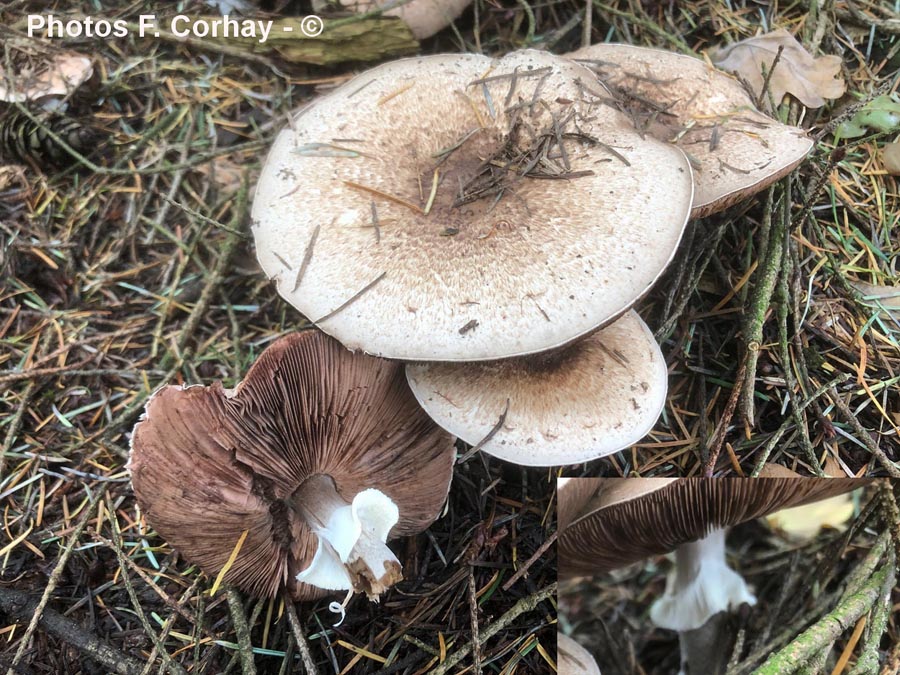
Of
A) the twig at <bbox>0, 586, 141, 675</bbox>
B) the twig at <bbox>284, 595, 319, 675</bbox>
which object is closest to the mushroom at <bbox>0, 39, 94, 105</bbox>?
the twig at <bbox>0, 586, 141, 675</bbox>

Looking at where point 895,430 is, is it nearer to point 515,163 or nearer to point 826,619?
point 826,619

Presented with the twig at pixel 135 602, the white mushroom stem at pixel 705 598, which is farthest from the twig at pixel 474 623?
the twig at pixel 135 602

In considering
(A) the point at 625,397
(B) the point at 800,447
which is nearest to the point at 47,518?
(A) the point at 625,397

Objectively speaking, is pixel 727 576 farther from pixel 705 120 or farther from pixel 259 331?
pixel 259 331

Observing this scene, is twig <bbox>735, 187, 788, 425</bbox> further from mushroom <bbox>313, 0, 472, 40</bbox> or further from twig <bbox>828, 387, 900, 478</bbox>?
mushroom <bbox>313, 0, 472, 40</bbox>

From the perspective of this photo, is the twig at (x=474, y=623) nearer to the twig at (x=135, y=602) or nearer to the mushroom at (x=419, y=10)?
the twig at (x=135, y=602)

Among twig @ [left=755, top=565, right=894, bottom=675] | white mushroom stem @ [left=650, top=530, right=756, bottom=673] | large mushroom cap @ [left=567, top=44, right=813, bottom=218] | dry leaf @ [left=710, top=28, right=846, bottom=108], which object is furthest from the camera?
dry leaf @ [left=710, top=28, right=846, bottom=108]

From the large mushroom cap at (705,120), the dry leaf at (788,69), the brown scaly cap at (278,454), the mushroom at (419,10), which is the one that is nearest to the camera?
the brown scaly cap at (278,454)
